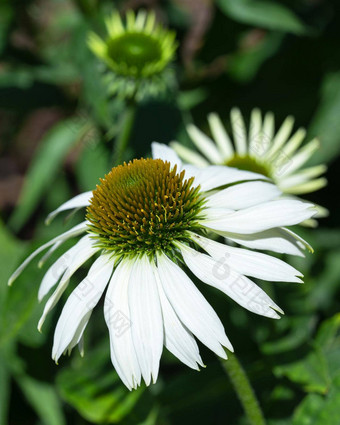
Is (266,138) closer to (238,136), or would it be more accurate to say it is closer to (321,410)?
(238,136)

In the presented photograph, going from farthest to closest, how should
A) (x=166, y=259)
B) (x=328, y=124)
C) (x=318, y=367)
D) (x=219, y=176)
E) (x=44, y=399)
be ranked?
1. (x=328, y=124)
2. (x=44, y=399)
3. (x=318, y=367)
4. (x=219, y=176)
5. (x=166, y=259)

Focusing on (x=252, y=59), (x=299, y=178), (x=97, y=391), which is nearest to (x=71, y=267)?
(x=97, y=391)

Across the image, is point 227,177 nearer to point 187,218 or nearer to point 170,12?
point 187,218

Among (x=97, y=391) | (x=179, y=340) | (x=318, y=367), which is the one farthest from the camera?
(x=97, y=391)

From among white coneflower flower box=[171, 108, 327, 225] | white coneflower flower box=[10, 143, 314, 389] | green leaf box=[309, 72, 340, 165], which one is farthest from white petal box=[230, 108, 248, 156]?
white coneflower flower box=[10, 143, 314, 389]

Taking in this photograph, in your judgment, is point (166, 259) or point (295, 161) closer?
point (166, 259)
